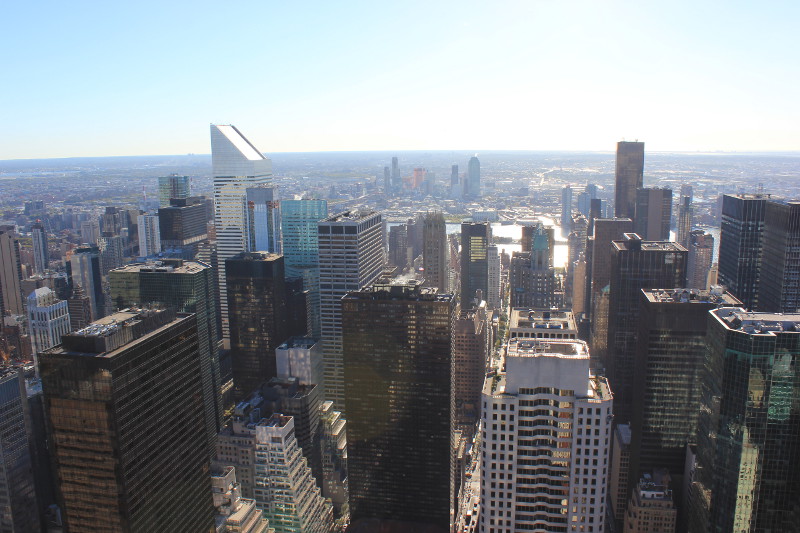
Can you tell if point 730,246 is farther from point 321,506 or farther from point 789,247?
point 321,506

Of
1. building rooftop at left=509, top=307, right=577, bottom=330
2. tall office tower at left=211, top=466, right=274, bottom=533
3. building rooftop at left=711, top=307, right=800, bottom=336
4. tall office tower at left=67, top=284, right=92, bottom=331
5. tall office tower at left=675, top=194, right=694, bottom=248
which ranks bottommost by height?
tall office tower at left=211, top=466, right=274, bottom=533

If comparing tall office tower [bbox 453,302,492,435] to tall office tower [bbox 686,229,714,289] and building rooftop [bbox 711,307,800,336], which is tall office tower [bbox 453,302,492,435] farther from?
building rooftop [bbox 711,307,800,336]

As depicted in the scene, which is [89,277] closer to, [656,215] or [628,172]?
[656,215]

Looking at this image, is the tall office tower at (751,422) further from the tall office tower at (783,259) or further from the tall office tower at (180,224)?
the tall office tower at (180,224)

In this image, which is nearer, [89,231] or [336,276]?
[336,276]

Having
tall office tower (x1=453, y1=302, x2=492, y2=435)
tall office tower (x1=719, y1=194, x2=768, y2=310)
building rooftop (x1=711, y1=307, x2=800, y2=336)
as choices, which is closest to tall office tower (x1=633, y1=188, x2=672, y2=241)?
tall office tower (x1=719, y1=194, x2=768, y2=310)

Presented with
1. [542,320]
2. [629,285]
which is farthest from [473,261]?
[542,320]

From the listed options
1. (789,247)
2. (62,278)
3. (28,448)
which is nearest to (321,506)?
(28,448)
